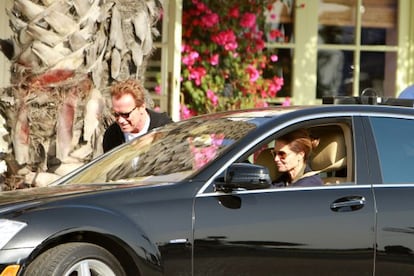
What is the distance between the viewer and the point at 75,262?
556 centimetres

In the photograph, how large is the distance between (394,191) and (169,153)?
1292 millimetres

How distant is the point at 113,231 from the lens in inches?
220

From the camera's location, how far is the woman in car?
21.1 feet

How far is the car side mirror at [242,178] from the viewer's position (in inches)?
229

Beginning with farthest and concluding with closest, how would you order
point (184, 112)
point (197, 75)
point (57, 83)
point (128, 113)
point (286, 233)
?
point (197, 75)
point (184, 112)
point (57, 83)
point (128, 113)
point (286, 233)

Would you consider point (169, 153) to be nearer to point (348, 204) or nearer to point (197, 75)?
point (348, 204)

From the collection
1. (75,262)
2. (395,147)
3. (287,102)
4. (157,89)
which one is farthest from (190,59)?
(75,262)

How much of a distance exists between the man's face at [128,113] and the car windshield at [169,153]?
0.70 meters

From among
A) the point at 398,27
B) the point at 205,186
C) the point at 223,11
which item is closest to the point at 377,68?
the point at 398,27

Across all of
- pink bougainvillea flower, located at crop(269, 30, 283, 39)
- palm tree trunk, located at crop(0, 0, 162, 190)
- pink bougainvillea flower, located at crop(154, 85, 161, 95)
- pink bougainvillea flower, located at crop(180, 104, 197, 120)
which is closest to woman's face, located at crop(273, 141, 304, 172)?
palm tree trunk, located at crop(0, 0, 162, 190)

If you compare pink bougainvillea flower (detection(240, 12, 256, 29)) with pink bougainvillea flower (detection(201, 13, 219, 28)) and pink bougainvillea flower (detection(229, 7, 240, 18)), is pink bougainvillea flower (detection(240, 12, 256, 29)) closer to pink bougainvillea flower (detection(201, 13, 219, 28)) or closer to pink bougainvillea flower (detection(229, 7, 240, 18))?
pink bougainvillea flower (detection(229, 7, 240, 18))

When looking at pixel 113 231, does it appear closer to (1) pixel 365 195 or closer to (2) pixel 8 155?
(1) pixel 365 195

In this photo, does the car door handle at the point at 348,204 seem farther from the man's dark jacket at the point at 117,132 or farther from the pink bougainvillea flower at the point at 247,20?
the pink bougainvillea flower at the point at 247,20

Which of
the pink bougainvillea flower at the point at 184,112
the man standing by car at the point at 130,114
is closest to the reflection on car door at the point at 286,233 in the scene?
the man standing by car at the point at 130,114
